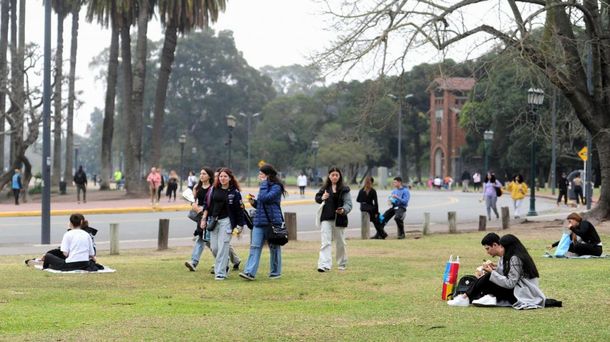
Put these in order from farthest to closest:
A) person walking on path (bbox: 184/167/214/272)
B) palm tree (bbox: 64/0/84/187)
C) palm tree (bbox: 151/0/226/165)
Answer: palm tree (bbox: 64/0/84/187) → palm tree (bbox: 151/0/226/165) → person walking on path (bbox: 184/167/214/272)

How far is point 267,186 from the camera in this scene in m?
14.4

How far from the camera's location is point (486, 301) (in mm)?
11609

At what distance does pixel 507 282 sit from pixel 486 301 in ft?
1.30

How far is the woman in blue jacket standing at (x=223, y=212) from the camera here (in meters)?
14.5

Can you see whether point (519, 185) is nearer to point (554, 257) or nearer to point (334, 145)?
point (554, 257)

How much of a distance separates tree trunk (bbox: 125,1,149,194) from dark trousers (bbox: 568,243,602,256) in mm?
32434

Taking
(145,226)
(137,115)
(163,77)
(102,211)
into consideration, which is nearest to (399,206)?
(145,226)

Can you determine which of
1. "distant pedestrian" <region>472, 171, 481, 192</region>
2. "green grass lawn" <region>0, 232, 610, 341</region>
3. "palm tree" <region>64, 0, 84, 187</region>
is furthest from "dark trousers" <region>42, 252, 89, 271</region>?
"distant pedestrian" <region>472, 171, 481, 192</region>

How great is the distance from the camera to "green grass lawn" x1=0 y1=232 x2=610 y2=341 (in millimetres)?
9469

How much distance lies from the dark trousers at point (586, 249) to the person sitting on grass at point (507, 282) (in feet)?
21.5

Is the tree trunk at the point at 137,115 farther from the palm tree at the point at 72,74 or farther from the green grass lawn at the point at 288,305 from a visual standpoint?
the green grass lawn at the point at 288,305

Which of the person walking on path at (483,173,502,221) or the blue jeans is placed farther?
the person walking on path at (483,173,502,221)

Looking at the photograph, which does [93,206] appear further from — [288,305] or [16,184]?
[288,305]

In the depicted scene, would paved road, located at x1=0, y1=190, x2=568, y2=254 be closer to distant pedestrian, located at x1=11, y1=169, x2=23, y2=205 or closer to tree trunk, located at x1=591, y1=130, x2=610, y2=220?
tree trunk, located at x1=591, y1=130, x2=610, y2=220
